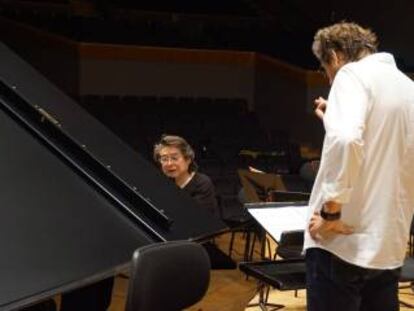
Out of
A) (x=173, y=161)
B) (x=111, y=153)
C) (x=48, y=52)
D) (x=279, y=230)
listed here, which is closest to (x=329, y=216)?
(x=111, y=153)

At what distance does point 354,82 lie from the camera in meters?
1.86

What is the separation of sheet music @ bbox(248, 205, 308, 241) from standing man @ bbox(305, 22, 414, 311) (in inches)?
35.5

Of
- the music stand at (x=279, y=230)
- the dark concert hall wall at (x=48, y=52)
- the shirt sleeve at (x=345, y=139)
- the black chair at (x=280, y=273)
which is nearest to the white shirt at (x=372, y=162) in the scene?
the shirt sleeve at (x=345, y=139)

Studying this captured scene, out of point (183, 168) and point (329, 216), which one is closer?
point (329, 216)

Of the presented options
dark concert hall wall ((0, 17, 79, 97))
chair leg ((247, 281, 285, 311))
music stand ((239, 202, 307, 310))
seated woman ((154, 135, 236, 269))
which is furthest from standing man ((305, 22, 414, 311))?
dark concert hall wall ((0, 17, 79, 97))

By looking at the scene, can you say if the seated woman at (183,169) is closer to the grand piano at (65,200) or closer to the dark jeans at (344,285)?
the grand piano at (65,200)

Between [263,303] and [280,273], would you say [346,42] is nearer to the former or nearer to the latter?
[280,273]

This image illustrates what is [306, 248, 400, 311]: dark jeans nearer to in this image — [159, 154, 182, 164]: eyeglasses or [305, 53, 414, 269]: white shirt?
[305, 53, 414, 269]: white shirt

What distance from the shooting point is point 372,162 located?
190 cm

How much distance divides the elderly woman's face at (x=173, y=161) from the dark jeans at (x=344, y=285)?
167 cm

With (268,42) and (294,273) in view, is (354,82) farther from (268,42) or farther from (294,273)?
(268,42)

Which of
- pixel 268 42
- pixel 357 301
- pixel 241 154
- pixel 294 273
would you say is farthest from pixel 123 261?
pixel 268 42

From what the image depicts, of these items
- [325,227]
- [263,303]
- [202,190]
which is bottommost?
[263,303]

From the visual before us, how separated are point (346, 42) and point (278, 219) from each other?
116 centimetres
